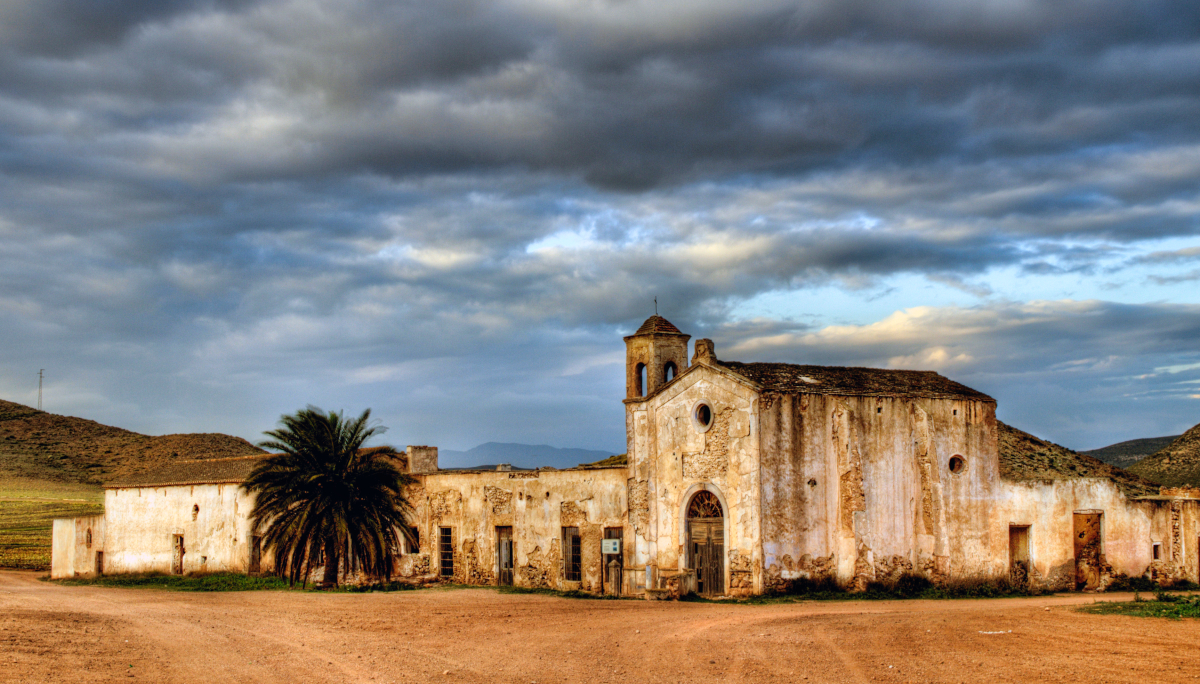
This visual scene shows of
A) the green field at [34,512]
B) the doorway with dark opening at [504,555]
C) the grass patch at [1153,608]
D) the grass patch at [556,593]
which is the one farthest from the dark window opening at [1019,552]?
the green field at [34,512]

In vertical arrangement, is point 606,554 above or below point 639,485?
below

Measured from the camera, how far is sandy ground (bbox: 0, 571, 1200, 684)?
46.4ft

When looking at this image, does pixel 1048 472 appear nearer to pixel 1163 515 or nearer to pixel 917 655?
pixel 1163 515

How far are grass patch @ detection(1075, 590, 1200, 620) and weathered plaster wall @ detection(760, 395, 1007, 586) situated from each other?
16.0 ft

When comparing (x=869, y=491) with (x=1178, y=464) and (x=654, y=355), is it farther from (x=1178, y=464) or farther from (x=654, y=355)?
(x=1178, y=464)

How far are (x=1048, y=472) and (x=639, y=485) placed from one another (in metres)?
15.0

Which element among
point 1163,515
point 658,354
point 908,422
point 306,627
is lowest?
point 306,627

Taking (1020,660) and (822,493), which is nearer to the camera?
(1020,660)

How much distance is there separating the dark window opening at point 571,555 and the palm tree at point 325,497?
5220mm

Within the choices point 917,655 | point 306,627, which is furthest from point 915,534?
point 306,627

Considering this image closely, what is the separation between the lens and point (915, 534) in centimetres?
2616

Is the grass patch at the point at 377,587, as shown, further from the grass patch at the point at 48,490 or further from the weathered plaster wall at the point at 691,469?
the grass patch at the point at 48,490

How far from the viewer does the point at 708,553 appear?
26406mm

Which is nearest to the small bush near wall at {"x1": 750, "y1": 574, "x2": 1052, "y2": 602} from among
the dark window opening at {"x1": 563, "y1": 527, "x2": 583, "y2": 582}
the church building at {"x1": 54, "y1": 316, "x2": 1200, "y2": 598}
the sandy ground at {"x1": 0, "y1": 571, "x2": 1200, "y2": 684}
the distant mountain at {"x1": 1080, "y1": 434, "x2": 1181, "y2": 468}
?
the church building at {"x1": 54, "y1": 316, "x2": 1200, "y2": 598}
